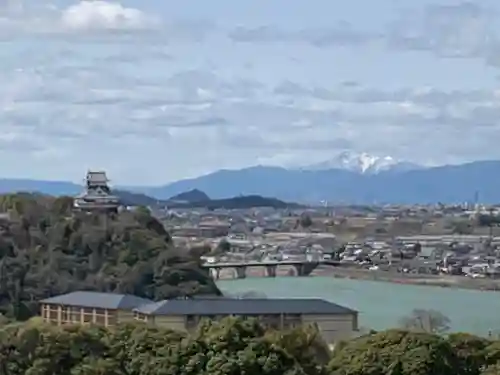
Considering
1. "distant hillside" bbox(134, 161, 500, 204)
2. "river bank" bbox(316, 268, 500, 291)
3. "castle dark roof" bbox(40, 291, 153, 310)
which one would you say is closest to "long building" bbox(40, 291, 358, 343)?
"castle dark roof" bbox(40, 291, 153, 310)

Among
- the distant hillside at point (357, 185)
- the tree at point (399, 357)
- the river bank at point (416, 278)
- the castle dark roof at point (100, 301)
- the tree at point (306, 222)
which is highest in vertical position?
the distant hillside at point (357, 185)

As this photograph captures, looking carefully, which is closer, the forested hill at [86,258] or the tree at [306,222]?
the forested hill at [86,258]

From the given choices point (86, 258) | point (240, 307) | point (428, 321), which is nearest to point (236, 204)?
point (86, 258)

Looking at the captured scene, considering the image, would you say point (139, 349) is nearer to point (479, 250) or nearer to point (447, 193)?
point (479, 250)

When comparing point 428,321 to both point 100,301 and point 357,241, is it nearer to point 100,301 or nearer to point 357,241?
point 100,301

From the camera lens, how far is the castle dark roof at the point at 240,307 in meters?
16.9

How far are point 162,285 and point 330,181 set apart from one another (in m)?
141

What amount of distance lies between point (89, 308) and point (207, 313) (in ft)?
7.67

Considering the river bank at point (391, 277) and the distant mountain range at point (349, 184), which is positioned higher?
the distant mountain range at point (349, 184)

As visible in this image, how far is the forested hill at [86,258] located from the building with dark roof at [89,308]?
2.35 m

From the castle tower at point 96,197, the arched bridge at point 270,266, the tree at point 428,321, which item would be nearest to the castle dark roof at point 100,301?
the tree at point 428,321

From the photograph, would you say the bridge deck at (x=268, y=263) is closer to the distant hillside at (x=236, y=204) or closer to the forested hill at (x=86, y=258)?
the forested hill at (x=86, y=258)

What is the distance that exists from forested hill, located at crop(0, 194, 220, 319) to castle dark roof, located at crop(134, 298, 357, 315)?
4955mm

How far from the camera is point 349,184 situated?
15925 centimetres
